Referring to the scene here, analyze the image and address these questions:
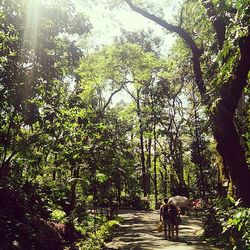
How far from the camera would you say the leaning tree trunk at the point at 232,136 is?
706 cm

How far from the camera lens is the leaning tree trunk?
7059mm

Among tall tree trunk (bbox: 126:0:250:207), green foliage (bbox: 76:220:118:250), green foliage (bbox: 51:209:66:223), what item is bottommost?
green foliage (bbox: 76:220:118:250)

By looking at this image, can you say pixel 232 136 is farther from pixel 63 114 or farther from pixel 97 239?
pixel 97 239

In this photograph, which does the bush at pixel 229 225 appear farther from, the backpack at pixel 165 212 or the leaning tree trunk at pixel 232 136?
the backpack at pixel 165 212

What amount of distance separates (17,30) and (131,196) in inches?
1260

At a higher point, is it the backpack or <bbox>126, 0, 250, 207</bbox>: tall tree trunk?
<bbox>126, 0, 250, 207</bbox>: tall tree trunk

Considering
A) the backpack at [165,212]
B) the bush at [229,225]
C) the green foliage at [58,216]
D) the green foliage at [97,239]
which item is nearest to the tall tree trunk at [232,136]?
the bush at [229,225]

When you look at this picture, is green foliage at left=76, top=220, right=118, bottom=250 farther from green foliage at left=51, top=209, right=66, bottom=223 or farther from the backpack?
the backpack

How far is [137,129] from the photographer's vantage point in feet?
129

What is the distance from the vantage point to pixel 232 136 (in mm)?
7430

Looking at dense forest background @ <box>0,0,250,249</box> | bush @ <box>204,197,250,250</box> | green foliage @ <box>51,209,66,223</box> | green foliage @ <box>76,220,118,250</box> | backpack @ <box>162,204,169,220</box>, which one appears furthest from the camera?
backpack @ <box>162,204,169,220</box>

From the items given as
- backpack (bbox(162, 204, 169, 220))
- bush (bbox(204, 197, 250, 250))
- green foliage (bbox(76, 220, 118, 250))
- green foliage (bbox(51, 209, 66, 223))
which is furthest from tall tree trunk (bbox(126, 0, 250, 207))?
backpack (bbox(162, 204, 169, 220))

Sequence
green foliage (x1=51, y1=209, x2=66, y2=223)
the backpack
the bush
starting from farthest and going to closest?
1. the backpack
2. green foliage (x1=51, y1=209, x2=66, y2=223)
3. the bush

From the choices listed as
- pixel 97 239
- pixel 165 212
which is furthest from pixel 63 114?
pixel 165 212
